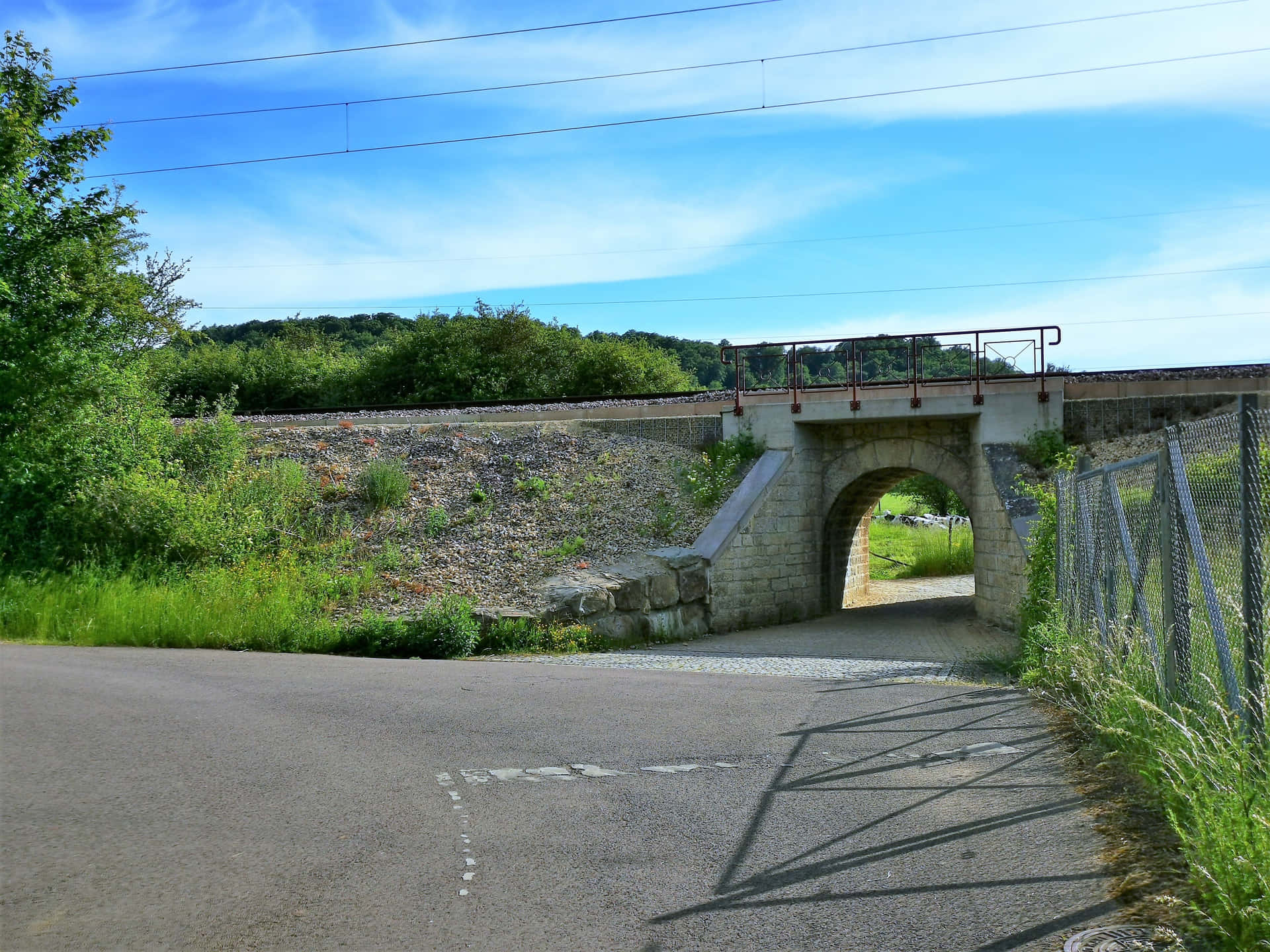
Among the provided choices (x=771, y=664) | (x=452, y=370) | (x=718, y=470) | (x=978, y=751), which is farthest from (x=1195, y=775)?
(x=452, y=370)

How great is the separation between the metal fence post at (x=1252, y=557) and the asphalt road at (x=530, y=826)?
3.14 ft

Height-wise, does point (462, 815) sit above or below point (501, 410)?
below

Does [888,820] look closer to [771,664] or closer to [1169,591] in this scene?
[1169,591]

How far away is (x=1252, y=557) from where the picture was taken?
440 centimetres

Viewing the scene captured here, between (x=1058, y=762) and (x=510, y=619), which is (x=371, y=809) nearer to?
(x=1058, y=762)

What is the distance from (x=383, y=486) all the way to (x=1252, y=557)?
558 inches

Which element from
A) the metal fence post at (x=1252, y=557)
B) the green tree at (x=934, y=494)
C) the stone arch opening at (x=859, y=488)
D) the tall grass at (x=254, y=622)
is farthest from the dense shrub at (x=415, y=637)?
the green tree at (x=934, y=494)

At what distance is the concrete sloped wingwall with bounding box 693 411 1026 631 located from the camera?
16.5 metres

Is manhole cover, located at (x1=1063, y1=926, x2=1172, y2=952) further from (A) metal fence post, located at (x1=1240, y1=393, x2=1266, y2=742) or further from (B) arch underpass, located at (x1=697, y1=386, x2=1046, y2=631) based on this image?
(B) arch underpass, located at (x1=697, y1=386, x2=1046, y2=631)

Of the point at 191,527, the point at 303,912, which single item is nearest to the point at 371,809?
the point at 303,912

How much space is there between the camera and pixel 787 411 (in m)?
18.5

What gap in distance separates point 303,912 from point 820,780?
301cm

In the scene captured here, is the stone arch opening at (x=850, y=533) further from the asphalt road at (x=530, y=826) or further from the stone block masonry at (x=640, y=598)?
the asphalt road at (x=530, y=826)

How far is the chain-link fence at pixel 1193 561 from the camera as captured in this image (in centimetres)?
438
